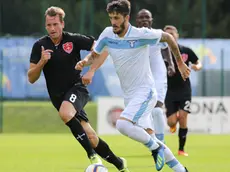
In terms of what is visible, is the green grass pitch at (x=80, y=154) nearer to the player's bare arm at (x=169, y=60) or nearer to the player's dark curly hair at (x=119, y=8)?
the player's bare arm at (x=169, y=60)

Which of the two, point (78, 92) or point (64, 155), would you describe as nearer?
point (78, 92)

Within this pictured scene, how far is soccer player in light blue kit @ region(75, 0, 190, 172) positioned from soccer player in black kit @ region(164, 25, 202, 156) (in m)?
5.40

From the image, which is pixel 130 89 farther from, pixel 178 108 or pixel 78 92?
pixel 178 108

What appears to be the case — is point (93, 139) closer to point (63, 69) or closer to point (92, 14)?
point (63, 69)

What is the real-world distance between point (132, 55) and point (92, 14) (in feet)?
83.1

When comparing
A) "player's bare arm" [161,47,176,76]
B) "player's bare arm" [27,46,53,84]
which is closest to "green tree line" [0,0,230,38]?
"player's bare arm" [161,47,176,76]

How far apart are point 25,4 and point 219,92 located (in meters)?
13.7

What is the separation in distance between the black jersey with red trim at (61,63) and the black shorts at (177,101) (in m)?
5.26

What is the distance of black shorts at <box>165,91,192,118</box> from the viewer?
1675 centimetres

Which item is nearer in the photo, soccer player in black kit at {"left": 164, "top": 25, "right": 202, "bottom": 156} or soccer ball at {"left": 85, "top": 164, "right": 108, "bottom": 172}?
soccer ball at {"left": 85, "top": 164, "right": 108, "bottom": 172}

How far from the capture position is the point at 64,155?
16.5 meters

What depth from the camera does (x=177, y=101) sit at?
17.0 metres

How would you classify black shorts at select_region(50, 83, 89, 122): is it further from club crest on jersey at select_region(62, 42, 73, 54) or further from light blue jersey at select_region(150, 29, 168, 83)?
light blue jersey at select_region(150, 29, 168, 83)

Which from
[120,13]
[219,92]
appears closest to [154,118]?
[120,13]
